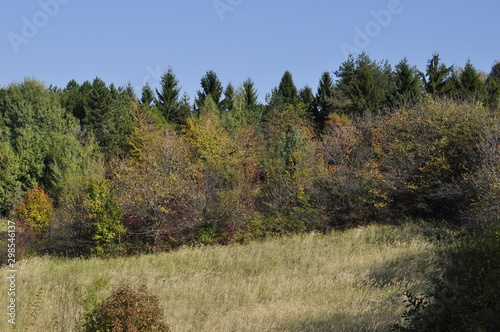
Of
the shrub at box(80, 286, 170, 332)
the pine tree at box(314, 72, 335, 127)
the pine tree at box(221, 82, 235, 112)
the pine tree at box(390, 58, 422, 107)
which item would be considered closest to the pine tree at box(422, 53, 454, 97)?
the pine tree at box(390, 58, 422, 107)

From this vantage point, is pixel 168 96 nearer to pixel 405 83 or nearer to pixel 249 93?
pixel 249 93

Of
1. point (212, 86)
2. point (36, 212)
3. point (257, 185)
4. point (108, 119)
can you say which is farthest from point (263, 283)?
point (212, 86)

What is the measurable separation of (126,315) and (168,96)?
37.4m

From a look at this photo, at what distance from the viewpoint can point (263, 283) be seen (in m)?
11.4

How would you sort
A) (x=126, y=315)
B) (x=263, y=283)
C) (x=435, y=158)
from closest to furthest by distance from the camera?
(x=126, y=315) < (x=263, y=283) < (x=435, y=158)

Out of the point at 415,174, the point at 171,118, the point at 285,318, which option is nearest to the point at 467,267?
the point at 285,318

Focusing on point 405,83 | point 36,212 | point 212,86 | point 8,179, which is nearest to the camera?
point 36,212

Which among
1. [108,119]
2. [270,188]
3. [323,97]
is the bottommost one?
[270,188]

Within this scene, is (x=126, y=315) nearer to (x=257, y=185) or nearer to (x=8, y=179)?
(x=257, y=185)

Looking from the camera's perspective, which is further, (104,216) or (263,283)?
(104,216)

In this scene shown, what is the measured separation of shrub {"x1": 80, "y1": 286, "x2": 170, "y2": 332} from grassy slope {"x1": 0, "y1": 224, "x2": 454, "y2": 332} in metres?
0.69

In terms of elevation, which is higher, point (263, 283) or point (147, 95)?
point (147, 95)

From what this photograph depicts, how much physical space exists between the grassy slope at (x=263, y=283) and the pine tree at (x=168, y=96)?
2512cm

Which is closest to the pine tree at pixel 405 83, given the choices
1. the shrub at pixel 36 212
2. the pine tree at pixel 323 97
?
the pine tree at pixel 323 97
